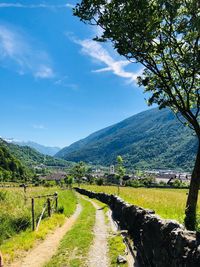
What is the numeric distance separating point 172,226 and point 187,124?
12499mm

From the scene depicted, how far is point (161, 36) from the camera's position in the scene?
18766 mm

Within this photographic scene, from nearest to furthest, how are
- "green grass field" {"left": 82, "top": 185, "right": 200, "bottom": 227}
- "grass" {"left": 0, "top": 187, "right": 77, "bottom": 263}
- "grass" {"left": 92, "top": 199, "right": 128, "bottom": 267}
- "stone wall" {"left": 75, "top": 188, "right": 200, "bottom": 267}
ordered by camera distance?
"stone wall" {"left": 75, "top": 188, "right": 200, "bottom": 267} < "grass" {"left": 92, "top": 199, "right": 128, "bottom": 267} < "grass" {"left": 0, "top": 187, "right": 77, "bottom": 263} < "green grass field" {"left": 82, "top": 185, "right": 200, "bottom": 227}

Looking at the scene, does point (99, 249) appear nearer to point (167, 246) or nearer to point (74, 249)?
point (74, 249)

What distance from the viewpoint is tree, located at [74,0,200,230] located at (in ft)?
54.2

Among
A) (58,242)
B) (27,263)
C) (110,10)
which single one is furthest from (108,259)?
(110,10)

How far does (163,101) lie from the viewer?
21.1 m

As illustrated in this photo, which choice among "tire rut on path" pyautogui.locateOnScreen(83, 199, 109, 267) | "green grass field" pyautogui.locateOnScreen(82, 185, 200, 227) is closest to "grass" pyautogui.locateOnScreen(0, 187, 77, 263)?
"tire rut on path" pyautogui.locateOnScreen(83, 199, 109, 267)

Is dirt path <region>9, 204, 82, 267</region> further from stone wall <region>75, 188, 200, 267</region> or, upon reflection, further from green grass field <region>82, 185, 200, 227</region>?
green grass field <region>82, 185, 200, 227</region>

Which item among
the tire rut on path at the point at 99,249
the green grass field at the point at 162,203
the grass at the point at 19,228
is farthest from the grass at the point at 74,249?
the green grass field at the point at 162,203

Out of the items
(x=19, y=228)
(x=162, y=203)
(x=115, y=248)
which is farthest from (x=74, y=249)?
(x=162, y=203)

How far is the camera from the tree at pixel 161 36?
16.5 meters

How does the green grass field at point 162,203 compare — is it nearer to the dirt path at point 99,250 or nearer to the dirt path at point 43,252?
the dirt path at point 99,250

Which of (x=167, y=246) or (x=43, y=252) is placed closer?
(x=167, y=246)

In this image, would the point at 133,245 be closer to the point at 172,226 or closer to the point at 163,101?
the point at 172,226
